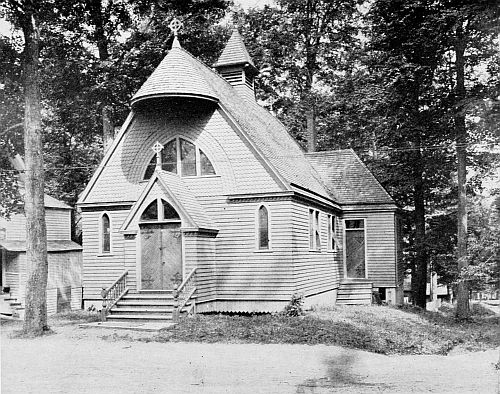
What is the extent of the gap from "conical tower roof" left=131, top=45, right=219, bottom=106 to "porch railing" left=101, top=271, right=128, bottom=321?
20.0ft

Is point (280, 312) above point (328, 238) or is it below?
below

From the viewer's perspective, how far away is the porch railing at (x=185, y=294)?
17062mm

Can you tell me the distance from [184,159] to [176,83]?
8.78 feet

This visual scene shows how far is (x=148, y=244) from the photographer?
1914 cm

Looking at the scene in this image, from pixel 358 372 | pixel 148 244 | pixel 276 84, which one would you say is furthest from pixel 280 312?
pixel 276 84

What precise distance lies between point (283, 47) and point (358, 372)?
3077 cm

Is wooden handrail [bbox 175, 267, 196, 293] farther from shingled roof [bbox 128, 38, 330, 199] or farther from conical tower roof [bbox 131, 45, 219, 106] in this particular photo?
conical tower roof [bbox 131, 45, 219, 106]

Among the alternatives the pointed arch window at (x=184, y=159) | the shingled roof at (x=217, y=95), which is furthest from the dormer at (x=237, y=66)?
the pointed arch window at (x=184, y=159)

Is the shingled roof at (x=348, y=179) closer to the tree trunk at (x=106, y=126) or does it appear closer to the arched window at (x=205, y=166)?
the arched window at (x=205, y=166)

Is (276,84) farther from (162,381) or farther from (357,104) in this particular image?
(162,381)

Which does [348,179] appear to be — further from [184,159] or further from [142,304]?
[142,304]

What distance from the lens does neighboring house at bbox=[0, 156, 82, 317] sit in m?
30.9

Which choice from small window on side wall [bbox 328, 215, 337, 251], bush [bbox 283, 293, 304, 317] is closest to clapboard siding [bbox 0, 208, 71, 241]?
small window on side wall [bbox 328, 215, 337, 251]

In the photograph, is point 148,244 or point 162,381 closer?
point 162,381
